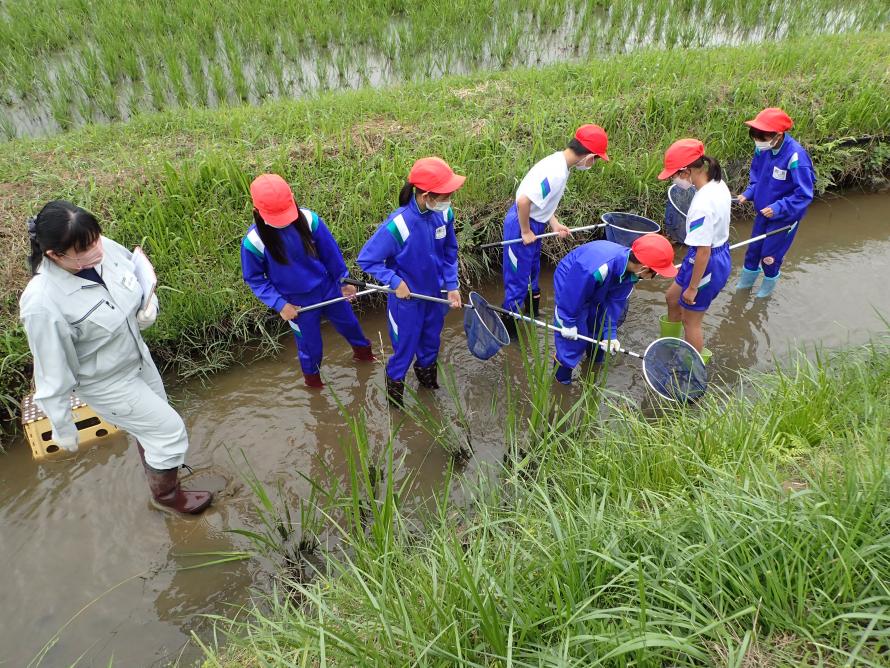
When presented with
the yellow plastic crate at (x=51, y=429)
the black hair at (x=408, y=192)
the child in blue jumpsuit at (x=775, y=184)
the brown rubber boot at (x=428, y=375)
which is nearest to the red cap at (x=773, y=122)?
the child in blue jumpsuit at (x=775, y=184)

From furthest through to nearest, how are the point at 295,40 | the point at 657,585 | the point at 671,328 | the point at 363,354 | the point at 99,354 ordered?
1. the point at 295,40
2. the point at 363,354
3. the point at 671,328
4. the point at 99,354
5. the point at 657,585

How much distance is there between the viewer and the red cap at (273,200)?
121 inches

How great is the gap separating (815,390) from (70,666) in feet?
13.4

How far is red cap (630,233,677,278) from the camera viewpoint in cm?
321

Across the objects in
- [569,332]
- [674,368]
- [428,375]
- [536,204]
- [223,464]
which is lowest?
[223,464]

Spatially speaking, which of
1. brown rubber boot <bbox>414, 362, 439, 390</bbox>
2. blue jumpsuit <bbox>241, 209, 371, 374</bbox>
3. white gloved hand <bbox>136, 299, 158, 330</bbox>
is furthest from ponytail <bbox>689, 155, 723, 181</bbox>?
white gloved hand <bbox>136, 299, 158, 330</bbox>

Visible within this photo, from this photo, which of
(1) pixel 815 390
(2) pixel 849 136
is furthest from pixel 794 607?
(2) pixel 849 136


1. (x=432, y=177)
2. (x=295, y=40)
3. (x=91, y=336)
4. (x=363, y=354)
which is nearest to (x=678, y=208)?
(x=432, y=177)

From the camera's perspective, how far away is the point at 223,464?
3660 mm

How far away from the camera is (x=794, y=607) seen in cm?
174

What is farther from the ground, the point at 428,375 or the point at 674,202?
the point at 674,202

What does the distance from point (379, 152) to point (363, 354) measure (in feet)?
7.30

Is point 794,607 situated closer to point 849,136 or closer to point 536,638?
point 536,638

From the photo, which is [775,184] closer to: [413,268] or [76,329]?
[413,268]
